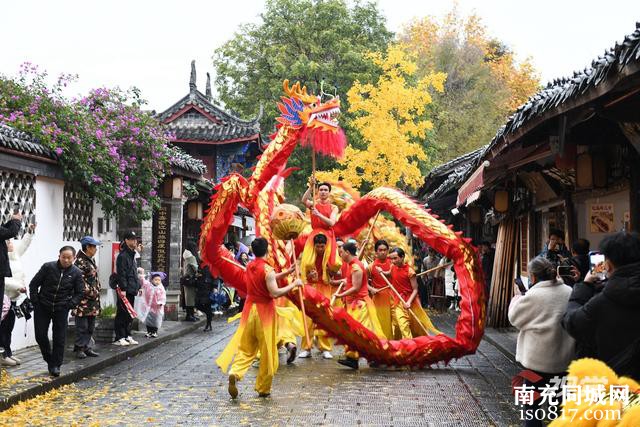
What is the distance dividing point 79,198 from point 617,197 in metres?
9.75

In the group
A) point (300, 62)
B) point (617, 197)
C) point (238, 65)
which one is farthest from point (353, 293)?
point (238, 65)

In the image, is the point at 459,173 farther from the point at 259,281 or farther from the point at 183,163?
the point at 259,281

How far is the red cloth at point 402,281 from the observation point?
13.9 m

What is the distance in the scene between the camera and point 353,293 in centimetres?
1316

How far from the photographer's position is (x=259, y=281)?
10.1 metres

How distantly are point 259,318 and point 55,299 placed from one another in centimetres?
287

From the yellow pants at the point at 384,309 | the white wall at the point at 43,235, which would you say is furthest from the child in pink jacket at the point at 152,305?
the yellow pants at the point at 384,309

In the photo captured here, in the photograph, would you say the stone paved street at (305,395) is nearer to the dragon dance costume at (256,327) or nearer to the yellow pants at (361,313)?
the dragon dance costume at (256,327)

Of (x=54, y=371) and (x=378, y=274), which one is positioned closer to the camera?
(x=54, y=371)

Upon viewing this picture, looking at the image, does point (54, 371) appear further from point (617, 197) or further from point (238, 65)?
point (238, 65)

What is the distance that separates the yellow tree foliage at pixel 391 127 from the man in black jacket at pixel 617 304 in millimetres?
28752

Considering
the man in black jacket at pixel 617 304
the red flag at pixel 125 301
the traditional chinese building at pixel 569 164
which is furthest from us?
the red flag at pixel 125 301

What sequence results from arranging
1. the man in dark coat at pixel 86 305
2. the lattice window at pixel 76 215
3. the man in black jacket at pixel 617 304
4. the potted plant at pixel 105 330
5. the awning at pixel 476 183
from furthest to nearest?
the lattice window at pixel 76 215 → the potted plant at pixel 105 330 → the man in dark coat at pixel 86 305 → the awning at pixel 476 183 → the man in black jacket at pixel 617 304

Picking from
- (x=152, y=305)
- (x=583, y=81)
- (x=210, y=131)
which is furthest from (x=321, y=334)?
(x=210, y=131)
